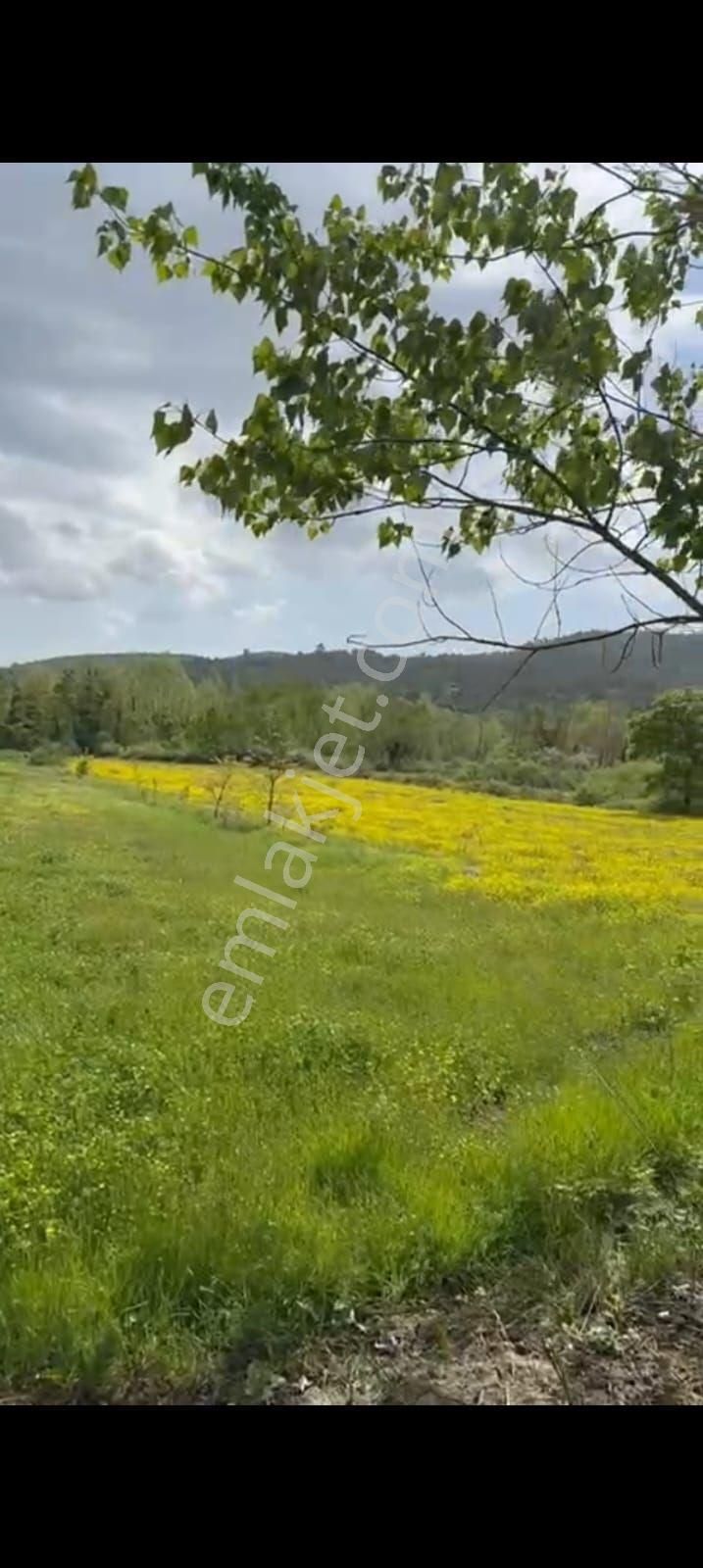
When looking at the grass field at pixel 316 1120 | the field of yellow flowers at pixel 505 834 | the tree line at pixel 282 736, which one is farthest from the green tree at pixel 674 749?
the grass field at pixel 316 1120

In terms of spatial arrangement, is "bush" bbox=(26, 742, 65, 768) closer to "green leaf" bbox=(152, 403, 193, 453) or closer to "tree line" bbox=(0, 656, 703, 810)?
"tree line" bbox=(0, 656, 703, 810)

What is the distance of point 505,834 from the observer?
23.1 m

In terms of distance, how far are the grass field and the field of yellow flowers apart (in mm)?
3685

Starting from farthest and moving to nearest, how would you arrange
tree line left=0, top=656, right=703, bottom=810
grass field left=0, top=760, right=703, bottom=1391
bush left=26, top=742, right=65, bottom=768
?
bush left=26, top=742, right=65, bottom=768 → tree line left=0, top=656, right=703, bottom=810 → grass field left=0, top=760, right=703, bottom=1391

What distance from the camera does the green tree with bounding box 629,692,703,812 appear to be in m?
8.70

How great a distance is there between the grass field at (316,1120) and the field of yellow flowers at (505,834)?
368cm

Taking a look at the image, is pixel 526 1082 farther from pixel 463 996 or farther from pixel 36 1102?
pixel 36 1102

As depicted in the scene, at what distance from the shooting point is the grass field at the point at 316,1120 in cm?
238

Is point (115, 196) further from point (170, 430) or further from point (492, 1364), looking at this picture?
point (492, 1364)

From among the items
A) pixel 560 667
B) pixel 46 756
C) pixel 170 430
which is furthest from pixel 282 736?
pixel 170 430
